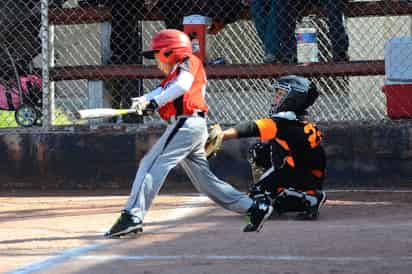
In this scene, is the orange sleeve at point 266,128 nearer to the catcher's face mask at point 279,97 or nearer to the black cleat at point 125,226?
the catcher's face mask at point 279,97

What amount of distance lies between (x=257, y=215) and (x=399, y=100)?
349 cm

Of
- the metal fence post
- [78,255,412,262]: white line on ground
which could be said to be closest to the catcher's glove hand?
[78,255,412,262]: white line on ground

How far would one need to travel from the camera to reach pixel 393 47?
9.72m

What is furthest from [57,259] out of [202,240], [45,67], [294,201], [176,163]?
[45,67]

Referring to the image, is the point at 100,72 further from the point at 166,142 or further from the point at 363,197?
the point at 166,142

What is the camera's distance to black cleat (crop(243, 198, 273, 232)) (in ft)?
22.5

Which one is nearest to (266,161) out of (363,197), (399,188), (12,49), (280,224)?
(280,224)

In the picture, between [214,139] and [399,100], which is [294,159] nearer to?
[214,139]

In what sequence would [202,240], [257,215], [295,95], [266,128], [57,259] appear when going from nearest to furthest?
[57,259], [202,240], [257,215], [266,128], [295,95]

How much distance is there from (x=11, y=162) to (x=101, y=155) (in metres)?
0.93

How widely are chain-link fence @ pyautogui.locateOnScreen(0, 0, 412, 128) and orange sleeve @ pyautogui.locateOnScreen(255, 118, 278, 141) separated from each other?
2.69 m

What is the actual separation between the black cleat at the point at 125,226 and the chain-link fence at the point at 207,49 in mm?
3589

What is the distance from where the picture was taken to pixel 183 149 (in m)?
6.79

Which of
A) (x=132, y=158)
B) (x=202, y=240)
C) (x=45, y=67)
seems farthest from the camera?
(x=45, y=67)
